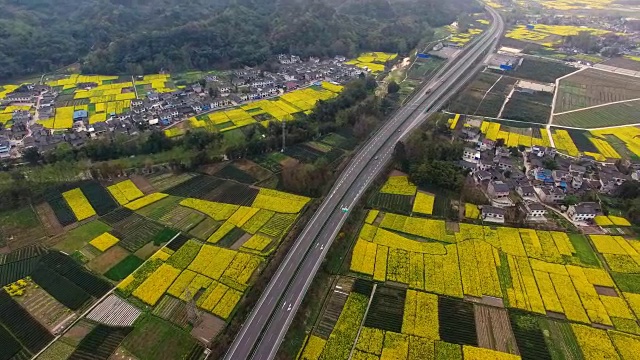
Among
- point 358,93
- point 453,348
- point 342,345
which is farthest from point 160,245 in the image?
point 358,93

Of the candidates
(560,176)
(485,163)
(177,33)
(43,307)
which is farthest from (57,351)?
(177,33)

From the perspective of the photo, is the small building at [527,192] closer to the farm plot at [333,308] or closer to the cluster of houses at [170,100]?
the farm plot at [333,308]

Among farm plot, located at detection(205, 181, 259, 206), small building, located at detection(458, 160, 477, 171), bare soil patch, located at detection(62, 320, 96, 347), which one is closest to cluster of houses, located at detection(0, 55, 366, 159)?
farm plot, located at detection(205, 181, 259, 206)

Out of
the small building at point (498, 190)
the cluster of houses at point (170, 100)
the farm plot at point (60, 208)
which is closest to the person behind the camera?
the farm plot at point (60, 208)

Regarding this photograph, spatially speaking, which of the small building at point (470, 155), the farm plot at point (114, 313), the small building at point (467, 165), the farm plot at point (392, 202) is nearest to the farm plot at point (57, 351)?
the farm plot at point (114, 313)

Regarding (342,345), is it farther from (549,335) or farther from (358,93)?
(358,93)

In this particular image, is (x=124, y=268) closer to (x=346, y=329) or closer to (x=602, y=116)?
(x=346, y=329)
